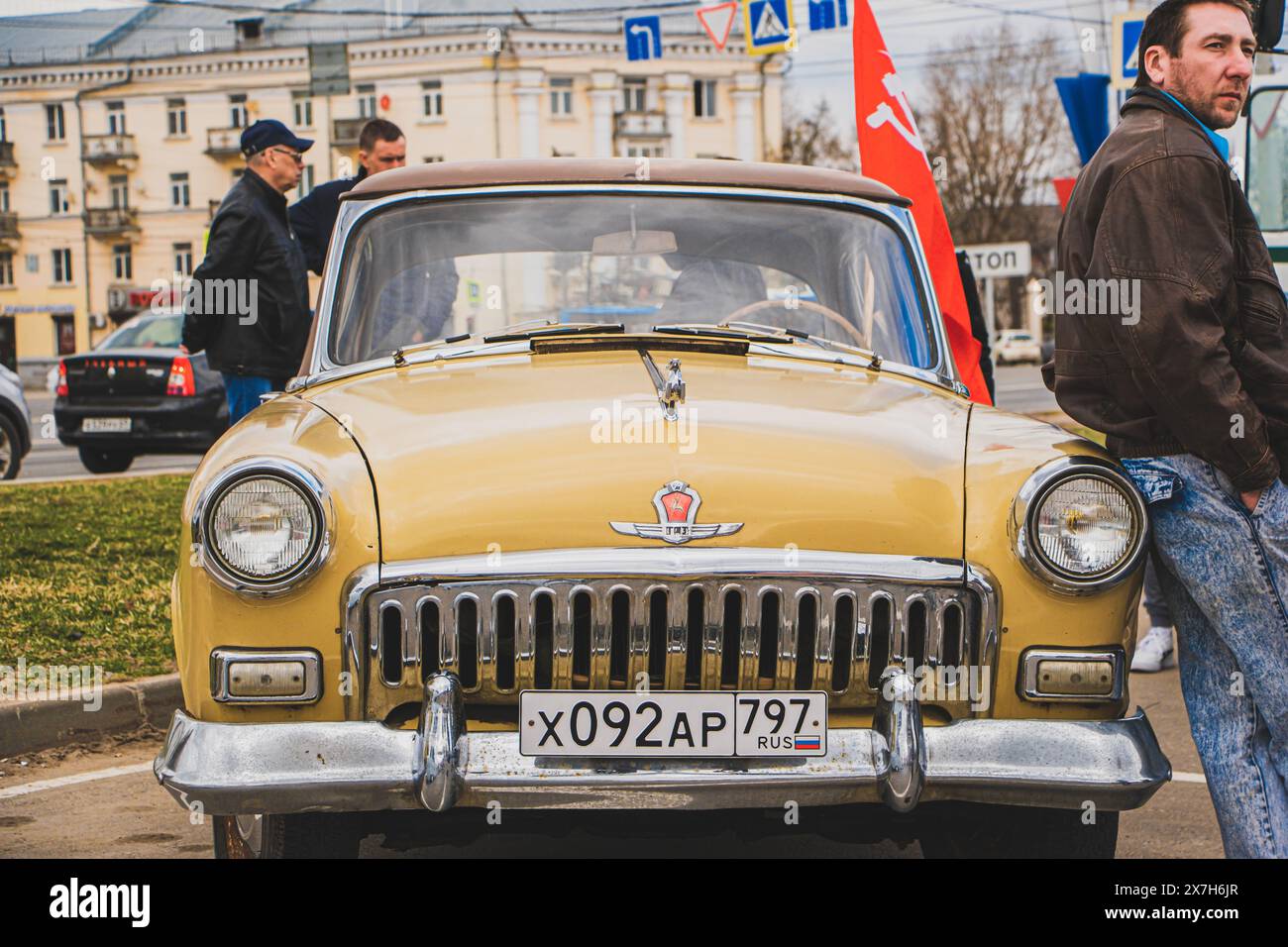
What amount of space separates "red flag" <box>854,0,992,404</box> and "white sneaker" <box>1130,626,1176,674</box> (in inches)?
68.6

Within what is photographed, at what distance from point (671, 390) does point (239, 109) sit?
6809 centimetres

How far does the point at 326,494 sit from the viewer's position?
11.0 feet

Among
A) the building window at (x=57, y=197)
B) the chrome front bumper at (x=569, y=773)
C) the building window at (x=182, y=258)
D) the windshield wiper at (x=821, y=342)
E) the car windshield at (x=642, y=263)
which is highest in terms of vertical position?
the building window at (x=57, y=197)

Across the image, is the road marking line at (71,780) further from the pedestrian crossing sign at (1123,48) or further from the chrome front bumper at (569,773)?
the pedestrian crossing sign at (1123,48)

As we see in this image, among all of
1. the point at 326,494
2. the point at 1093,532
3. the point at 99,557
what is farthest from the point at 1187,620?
the point at 99,557

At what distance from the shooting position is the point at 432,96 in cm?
6469

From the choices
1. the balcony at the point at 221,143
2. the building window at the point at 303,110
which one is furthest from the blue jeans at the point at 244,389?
the balcony at the point at 221,143

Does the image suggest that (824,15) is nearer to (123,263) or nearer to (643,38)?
(643,38)

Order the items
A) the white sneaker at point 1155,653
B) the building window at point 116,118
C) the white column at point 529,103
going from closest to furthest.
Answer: the white sneaker at point 1155,653, the white column at point 529,103, the building window at point 116,118

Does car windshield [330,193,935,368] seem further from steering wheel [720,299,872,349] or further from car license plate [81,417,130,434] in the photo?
car license plate [81,417,130,434]

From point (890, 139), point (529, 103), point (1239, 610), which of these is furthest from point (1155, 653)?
point (529, 103)

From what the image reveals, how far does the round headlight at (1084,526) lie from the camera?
3.46 m

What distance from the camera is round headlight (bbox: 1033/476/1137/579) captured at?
3465 mm

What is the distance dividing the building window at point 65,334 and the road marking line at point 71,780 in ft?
221
